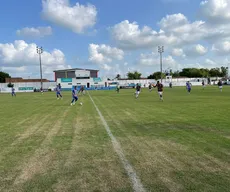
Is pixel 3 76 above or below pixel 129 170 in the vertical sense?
above

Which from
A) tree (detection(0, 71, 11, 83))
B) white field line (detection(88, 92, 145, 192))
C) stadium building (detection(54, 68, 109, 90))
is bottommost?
white field line (detection(88, 92, 145, 192))

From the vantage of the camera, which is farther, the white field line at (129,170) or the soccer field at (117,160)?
the soccer field at (117,160)

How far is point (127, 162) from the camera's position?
512cm

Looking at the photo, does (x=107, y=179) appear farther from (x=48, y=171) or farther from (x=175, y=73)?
(x=175, y=73)

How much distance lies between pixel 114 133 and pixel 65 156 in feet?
9.11

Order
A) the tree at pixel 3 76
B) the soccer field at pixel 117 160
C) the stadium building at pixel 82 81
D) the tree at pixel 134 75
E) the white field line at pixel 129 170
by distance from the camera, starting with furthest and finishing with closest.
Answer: the tree at pixel 134 75 < the tree at pixel 3 76 < the stadium building at pixel 82 81 < the soccer field at pixel 117 160 < the white field line at pixel 129 170

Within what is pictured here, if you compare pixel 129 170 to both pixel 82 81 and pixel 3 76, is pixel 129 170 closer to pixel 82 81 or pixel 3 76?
pixel 82 81

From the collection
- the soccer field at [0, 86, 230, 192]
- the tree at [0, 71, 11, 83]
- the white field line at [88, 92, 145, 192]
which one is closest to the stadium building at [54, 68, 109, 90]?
the tree at [0, 71, 11, 83]

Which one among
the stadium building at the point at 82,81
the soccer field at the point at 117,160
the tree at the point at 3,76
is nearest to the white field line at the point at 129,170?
the soccer field at the point at 117,160

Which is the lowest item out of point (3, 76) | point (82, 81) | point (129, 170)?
point (129, 170)

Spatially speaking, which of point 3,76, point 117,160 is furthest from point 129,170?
point 3,76

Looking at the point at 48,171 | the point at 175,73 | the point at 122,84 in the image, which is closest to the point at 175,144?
the point at 48,171

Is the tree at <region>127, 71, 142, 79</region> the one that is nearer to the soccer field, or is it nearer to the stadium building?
the stadium building

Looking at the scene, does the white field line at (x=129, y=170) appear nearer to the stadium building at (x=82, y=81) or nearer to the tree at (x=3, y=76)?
the stadium building at (x=82, y=81)
